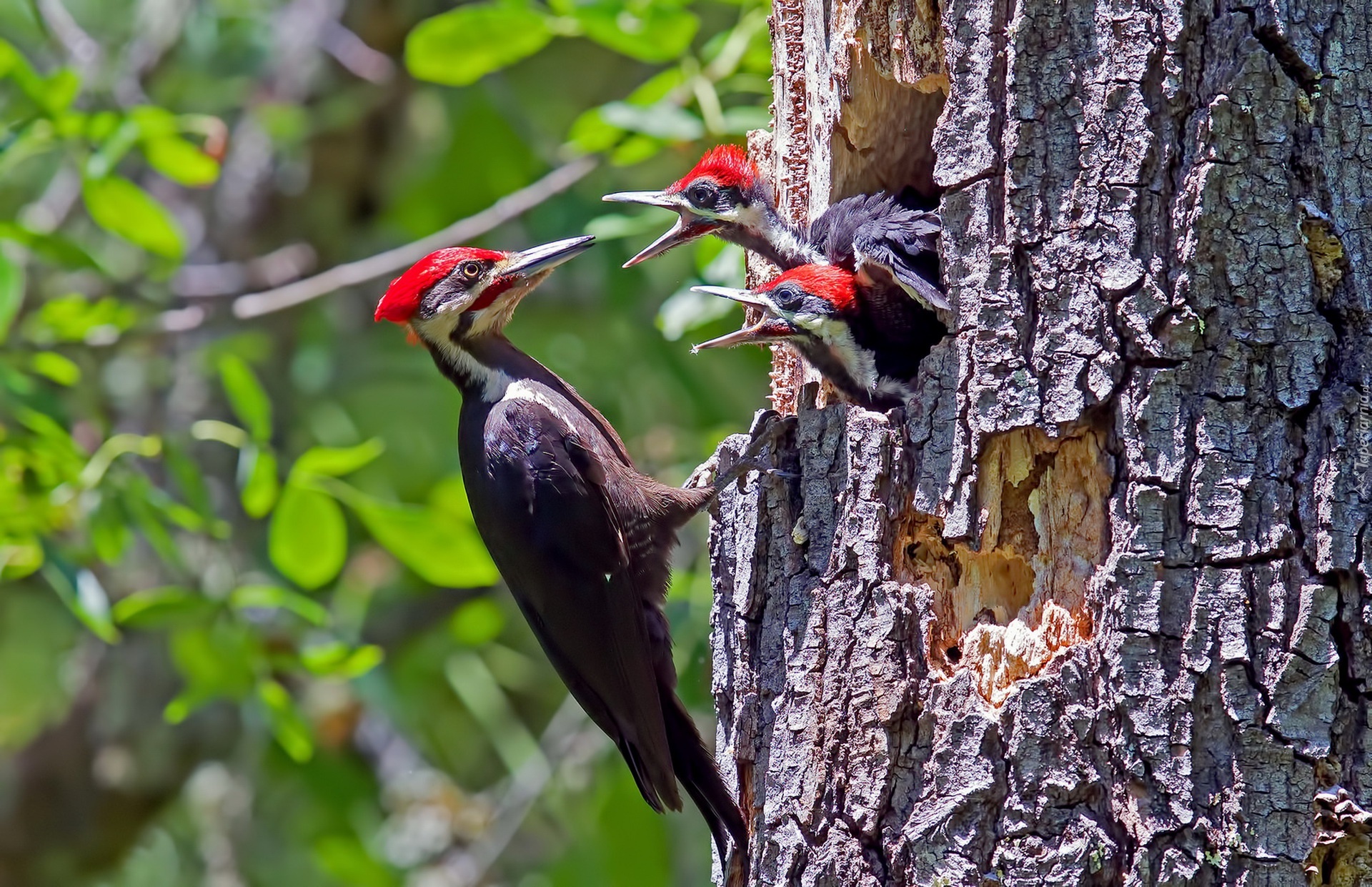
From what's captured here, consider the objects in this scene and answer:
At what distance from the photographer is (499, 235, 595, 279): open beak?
3.13 metres

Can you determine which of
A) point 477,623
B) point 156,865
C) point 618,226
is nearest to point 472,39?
point 618,226

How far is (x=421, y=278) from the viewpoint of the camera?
3.31 m

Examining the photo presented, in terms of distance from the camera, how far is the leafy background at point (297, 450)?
3.70 metres

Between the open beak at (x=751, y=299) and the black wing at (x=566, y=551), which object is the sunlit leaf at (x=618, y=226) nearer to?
the black wing at (x=566, y=551)

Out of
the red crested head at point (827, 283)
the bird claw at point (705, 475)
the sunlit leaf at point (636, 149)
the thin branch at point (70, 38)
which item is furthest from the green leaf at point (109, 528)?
the red crested head at point (827, 283)

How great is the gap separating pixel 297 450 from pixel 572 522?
107 inches

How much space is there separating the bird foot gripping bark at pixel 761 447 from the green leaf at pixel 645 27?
104 centimetres

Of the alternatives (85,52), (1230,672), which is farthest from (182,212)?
(1230,672)

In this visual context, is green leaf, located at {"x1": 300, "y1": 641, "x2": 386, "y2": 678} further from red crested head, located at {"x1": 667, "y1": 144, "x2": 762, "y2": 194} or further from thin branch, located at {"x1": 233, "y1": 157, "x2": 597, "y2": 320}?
red crested head, located at {"x1": 667, "y1": 144, "x2": 762, "y2": 194}

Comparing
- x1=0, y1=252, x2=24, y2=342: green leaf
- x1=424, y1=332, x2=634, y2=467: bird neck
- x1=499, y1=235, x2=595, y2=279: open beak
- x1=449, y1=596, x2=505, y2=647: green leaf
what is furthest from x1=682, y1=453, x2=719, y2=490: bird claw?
x1=0, y1=252, x2=24, y2=342: green leaf

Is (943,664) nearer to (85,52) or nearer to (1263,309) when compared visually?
(1263,309)

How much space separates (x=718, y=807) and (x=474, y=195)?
2964mm

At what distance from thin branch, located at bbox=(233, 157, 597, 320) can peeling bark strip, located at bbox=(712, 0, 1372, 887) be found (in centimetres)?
194

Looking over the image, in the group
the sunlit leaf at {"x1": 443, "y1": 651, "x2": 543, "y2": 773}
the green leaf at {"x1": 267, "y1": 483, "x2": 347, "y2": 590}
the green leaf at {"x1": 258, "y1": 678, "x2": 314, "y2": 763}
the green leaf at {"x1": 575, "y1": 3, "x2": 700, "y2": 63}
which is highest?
the green leaf at {"x1": 575, "y1": 3, "x2": 700, "y2": 63}
